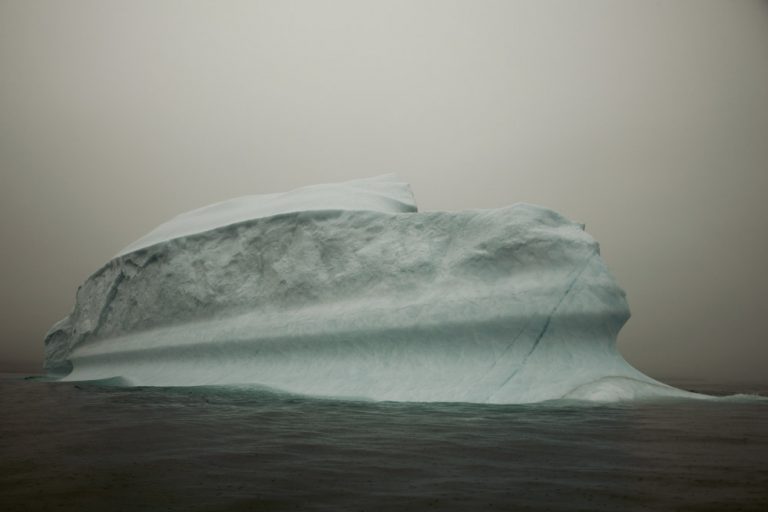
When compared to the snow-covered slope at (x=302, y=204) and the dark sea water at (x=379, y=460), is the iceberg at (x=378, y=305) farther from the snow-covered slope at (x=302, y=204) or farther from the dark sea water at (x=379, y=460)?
the dark sea water at (x=379, y=460)

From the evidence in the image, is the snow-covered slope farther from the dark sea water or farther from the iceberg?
the dark sea water

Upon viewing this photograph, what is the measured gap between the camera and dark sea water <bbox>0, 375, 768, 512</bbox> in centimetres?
151

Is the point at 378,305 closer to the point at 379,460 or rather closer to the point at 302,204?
the point at 302,204

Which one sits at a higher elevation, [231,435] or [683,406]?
[231,435]

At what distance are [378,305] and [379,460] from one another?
3289 millimetres

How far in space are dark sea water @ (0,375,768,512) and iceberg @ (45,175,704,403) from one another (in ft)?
3.55

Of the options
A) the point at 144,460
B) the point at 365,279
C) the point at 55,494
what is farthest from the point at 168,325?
the point at 55,494

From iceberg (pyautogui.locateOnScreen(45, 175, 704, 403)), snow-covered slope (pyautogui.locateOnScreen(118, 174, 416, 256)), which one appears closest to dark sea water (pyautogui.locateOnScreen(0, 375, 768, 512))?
iceberg (pyautogui.locateOnScreen(45, 175, 704, 403))

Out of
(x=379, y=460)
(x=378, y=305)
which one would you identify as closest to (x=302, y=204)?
(x=378, y=305)

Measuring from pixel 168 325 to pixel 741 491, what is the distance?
6.56m

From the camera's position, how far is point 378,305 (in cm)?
533

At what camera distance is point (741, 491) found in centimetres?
162

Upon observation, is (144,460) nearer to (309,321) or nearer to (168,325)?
(309,321)

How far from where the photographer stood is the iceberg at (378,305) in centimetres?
482
